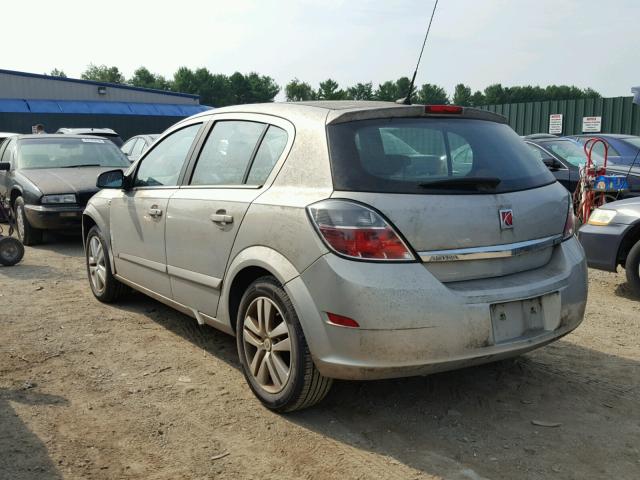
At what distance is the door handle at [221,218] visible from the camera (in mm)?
3619

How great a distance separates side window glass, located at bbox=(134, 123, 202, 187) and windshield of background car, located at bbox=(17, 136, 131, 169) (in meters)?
5.45

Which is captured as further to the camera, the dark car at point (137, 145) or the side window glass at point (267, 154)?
the dark car at point (137, 145)

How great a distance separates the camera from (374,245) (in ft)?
9.52

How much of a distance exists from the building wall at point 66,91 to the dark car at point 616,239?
36.5 metres

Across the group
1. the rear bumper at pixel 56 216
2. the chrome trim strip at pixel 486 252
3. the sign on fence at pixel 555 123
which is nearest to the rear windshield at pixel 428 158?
the chrome trim strip at pixel 486 252

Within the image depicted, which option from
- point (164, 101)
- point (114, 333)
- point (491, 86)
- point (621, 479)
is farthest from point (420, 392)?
Result: point (491, 86)

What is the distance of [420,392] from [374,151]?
1462mm

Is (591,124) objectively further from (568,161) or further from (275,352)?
(275,352)

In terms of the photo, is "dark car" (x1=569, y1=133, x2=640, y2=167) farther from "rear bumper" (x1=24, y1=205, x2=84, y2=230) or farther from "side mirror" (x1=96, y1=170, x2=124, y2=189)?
"side mirror" (x1=96, y1=170, x2=124, y2=189)

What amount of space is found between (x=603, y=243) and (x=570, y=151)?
19.3 ft

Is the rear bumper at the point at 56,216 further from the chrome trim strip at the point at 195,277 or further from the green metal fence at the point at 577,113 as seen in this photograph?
the green metal fence at the point at 577,113

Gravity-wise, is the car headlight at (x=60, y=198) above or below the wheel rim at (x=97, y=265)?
above

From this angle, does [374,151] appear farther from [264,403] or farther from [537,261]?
[264,403]

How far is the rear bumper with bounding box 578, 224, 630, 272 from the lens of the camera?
5.98m
